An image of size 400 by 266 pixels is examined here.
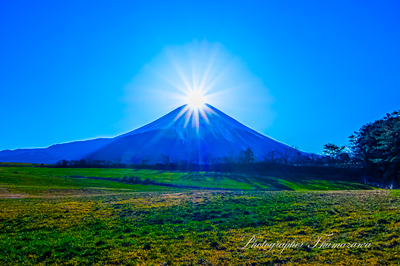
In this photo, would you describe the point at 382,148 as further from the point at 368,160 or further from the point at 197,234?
the point at 197,234

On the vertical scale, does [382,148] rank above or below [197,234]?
above

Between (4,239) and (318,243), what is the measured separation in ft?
58.9

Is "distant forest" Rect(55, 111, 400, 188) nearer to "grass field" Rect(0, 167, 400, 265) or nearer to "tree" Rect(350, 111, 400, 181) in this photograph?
"tree" Rect(350, 111, 400, 181)

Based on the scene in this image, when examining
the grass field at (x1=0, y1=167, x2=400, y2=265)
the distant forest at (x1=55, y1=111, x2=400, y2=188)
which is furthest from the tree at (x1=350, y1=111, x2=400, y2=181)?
the grass field at (x1=0, y1=167, x2=400, y2=265)

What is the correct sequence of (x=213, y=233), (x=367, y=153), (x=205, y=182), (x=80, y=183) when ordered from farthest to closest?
(x=367, y=153)
(x=205, y=182)
(x=80, y=183)
(x=213, y=233)

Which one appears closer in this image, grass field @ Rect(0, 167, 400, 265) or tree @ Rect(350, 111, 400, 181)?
grass field @ Rect(0, 167, 400, 265)

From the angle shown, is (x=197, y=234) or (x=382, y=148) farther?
(x=382, y=148)

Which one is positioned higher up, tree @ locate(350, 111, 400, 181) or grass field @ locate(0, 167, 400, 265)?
tree @ locate(350, 111, 400, 181)

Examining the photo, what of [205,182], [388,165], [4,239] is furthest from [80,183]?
[388,165]

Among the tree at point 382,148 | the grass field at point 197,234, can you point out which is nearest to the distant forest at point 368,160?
the tree at point 382,148

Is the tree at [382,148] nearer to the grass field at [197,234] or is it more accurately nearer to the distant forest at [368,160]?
the distant forest at [368,160]

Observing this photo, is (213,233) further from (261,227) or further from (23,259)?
(23,259)

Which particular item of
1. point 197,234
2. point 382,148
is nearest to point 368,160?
point 382,148

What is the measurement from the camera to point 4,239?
43.3ft
